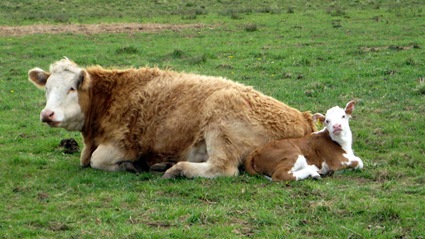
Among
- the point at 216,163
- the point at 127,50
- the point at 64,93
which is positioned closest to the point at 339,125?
the point at 216,163

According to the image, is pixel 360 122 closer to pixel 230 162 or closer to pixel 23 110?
pixel 230 162

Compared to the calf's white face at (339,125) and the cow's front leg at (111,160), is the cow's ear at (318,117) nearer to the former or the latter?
the calf's white face at (339,125)

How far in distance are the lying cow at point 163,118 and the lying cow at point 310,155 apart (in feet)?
1.04

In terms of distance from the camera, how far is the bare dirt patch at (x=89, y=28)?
28000 millimetres

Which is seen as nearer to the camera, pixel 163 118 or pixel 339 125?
pixel 339 125

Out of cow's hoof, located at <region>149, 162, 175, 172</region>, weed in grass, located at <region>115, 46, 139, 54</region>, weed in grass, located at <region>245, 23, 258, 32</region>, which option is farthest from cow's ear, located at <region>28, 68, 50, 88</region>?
weed in grass, located at <region>245, 23, 258, 32</region>

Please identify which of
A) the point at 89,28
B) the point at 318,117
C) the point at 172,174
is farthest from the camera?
the point at 89,28

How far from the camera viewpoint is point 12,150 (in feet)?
35.4

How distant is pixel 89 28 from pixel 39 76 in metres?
20.2

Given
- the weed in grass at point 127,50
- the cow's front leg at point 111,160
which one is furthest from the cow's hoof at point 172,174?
the weed in grass at point 127,50

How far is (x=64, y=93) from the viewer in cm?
923

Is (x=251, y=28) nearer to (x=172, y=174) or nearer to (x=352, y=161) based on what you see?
(x=352, y=161)

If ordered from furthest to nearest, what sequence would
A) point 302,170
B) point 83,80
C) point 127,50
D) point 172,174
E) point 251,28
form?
point 251,28 → point 127,50 → point 83,80 → point 172,174 → point 302,170

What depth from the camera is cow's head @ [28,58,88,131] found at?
29.9 ft
